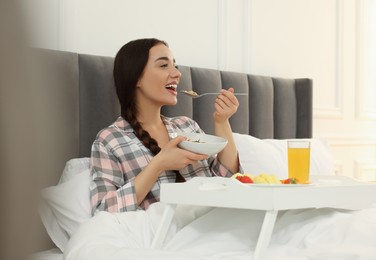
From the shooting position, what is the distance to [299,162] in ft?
5.99

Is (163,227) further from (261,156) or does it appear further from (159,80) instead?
(261,156)

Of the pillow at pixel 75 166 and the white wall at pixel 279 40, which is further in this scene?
the white wall at pixel 279 40

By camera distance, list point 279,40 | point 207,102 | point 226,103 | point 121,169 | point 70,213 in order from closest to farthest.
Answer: point 70,213 < point 121,169 < point 226,103 < point 207,102 < point 279,40

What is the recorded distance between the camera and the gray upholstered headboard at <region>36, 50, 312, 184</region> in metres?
2.12

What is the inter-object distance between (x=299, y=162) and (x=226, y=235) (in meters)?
0.42

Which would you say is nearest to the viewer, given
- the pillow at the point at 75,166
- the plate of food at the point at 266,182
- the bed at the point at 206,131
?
the bed at the point at 206,131

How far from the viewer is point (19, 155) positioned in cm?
13

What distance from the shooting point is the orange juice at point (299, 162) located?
5.96 ft

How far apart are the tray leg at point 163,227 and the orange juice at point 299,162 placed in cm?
46

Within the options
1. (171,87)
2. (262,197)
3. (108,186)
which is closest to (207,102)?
(171,87)

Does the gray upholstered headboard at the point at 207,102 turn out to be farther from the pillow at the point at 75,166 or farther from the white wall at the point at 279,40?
the white wall at the point at 279,40

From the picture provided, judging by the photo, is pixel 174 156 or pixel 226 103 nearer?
pixel 174 156

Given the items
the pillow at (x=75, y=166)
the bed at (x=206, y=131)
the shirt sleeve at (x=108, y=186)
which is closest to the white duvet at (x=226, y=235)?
the bed at (x=206, y=131)

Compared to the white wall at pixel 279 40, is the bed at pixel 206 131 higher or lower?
lower
